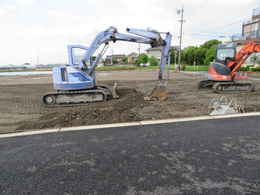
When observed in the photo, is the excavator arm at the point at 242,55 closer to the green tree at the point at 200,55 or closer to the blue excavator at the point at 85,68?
the blue excavator at the point at 85,68

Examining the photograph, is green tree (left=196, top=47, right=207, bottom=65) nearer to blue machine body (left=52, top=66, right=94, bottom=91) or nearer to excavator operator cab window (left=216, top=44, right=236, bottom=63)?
excavator operator cab window (left=216, top=44, right=236, bottom=63)

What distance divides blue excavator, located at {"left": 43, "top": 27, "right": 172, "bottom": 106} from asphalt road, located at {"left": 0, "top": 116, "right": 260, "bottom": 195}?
317 cm

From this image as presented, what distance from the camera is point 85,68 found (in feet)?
21.8

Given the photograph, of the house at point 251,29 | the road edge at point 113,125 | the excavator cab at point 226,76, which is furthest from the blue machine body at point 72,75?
the house at point 251,29

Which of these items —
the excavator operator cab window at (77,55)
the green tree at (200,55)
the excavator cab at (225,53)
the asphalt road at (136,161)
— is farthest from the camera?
the green tree at (200,55)

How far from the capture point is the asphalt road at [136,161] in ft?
6.45

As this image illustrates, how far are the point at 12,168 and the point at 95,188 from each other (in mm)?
1567

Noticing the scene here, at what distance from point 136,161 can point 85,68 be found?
5.29 meters

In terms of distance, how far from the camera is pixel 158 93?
686cm

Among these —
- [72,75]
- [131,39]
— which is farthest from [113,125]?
[131,39]

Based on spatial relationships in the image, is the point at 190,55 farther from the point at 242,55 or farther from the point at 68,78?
the point at 68,78

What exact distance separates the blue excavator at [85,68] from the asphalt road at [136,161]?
317 centimetres

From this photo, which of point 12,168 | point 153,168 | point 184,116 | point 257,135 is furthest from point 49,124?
point 257,135

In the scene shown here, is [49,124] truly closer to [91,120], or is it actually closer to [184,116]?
[91,120]
